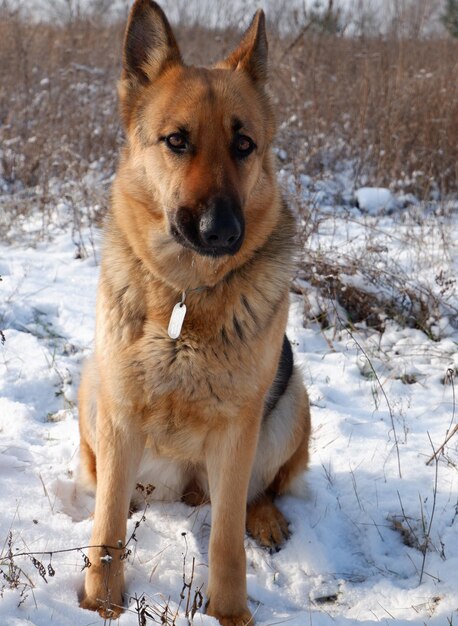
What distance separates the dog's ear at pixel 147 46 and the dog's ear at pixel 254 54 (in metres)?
0.28

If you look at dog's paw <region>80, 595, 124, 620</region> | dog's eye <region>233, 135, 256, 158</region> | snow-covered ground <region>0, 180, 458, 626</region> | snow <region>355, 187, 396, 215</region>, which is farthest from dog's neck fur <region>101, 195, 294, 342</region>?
snow <region>355, 187, 396, 215</region>

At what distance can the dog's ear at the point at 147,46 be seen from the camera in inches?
106

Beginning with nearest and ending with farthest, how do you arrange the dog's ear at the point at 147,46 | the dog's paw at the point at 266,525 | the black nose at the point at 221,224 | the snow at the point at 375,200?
the black nose at the point at 221,224 < the dog's ear at the point at 147,46 < the dog's paw at the point at 266,525 < the snow at the point at 375,200

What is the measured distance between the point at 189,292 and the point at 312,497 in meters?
1.35

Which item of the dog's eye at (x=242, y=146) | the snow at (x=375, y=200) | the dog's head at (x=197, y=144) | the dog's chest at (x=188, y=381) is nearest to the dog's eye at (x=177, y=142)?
the dog's head at (x=197, y=144)

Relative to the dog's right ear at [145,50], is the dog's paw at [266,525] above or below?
below

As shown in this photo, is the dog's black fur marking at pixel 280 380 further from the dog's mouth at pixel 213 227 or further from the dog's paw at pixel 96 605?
the dog's paw at pixel 96 605

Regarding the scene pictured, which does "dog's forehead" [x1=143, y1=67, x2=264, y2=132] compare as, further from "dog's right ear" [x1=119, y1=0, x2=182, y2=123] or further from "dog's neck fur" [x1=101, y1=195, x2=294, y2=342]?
"dog's neck fur" [x1=101, y1=195, x2=294, y2=342]

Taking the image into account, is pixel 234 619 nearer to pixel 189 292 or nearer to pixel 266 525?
pixel 266 525

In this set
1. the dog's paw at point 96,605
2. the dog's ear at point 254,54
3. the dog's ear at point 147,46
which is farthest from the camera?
the dog's ear at point 254,54

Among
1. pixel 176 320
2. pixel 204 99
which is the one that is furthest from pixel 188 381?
pixel 204 99

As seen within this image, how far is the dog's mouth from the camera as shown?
2303 millimetres

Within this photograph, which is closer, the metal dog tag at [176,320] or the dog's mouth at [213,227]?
the dog's mouth at [213,227]

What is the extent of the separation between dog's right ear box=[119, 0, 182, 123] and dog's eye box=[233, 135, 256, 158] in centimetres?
49
